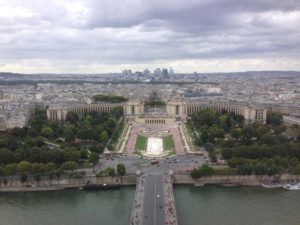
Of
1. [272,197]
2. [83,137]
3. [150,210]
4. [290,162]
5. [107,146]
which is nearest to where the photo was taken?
[150,210]

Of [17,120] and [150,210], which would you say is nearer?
[150,210]

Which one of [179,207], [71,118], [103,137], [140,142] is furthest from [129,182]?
[71,118]

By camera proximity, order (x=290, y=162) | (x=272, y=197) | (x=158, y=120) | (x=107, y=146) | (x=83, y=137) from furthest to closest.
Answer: (x=158, y=120) < (x=83, y=137) < (x=107, y=146) < (x=290, y=162) < (x=272, y=197)

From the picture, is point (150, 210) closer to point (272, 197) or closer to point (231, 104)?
point (272, 197)

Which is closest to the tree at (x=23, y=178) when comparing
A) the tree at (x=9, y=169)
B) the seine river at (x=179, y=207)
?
the seine river at (x=179, y=207)

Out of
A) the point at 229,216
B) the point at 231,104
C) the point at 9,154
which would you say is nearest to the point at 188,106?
the point at 231,104

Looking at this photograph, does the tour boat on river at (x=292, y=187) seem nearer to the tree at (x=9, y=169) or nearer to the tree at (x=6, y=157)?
the tree at (x=9, y=169)
